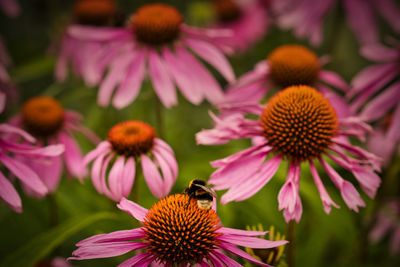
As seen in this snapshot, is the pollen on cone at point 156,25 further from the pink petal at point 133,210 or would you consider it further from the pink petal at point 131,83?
the pink petal at point 133,210

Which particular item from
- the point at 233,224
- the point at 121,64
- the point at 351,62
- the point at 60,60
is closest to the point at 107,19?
the point at 60,60

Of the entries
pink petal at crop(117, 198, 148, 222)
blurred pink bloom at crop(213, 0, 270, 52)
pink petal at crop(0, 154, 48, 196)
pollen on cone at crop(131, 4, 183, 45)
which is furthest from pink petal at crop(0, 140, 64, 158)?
blurred pink bloom at crop(213, 0, 270, 52)

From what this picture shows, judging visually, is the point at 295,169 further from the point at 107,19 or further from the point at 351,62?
the point at 351,62

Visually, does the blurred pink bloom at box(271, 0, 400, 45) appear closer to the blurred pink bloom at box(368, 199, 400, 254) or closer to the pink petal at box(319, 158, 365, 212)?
the blurred pink bloom at box(368, 199, 400, 254)

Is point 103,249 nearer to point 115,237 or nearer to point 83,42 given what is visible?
point 115,237

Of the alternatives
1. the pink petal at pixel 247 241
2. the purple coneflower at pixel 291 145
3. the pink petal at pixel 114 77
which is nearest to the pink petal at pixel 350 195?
the purple coneflower at pixel 291 145


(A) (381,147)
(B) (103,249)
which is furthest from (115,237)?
(A) (381,147)
